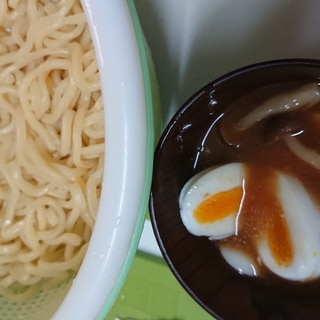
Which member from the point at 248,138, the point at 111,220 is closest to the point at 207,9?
the point at 248,138

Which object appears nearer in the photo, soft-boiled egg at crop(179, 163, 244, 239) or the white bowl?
the white bowl

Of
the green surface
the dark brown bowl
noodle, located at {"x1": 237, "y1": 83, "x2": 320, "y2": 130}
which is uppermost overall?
noodle, located at {"x1": 237, "y1": 83, "x2": 320, "y2": 130}

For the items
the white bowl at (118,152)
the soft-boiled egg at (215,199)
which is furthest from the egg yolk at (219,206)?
the white bowl at (118,152)

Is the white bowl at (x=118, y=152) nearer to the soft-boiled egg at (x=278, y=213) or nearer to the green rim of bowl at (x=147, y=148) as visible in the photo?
the green rim of bowl at (x=147, y=148)

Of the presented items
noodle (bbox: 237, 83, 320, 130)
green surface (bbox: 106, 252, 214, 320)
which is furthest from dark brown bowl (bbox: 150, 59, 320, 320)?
green surface (bbox: 106, 252, 214, 320)

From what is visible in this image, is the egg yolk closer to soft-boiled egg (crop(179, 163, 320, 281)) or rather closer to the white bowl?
soft-boiled egg (crop(179, 163, 320, 281))

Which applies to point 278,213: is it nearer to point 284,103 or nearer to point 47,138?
point 284,103
